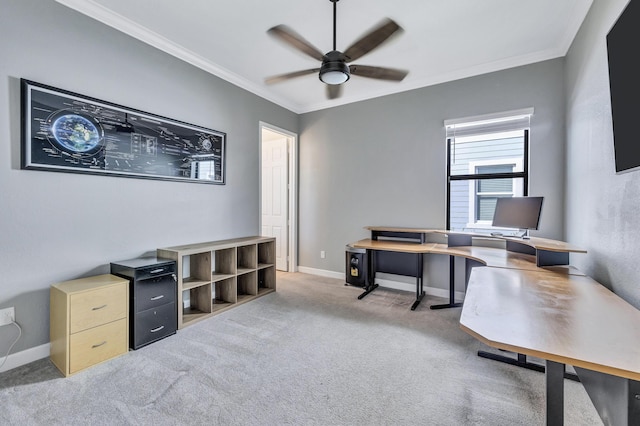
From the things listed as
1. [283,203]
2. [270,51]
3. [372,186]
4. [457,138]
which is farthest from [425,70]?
[283,203]

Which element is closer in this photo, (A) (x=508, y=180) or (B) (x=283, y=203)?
(A) (x=508, y=180)

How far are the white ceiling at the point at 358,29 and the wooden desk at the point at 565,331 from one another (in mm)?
2046

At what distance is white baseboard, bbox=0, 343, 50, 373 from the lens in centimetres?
204

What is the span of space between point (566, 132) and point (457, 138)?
3.56 feet

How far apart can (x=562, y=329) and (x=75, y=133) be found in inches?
137

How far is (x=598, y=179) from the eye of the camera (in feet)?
6.91

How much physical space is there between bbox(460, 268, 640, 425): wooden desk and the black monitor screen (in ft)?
3.91

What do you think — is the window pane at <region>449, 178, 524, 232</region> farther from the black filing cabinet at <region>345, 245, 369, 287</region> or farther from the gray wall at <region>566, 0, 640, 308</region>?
the black filing cabinet at <region>345, 245, 369, 287</region>

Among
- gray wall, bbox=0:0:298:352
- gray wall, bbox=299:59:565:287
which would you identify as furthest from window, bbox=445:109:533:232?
gray wall, bbox=0:0:298:352

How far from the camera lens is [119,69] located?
8.61 ft

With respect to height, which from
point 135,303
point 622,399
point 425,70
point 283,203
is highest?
point 425,70

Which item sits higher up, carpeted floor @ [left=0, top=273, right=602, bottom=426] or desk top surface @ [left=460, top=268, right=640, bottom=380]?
desk top surface @ [left=460, top=268, right=640, bottom=380]

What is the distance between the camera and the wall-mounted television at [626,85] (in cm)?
136

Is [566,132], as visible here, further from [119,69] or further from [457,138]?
[119,69]
